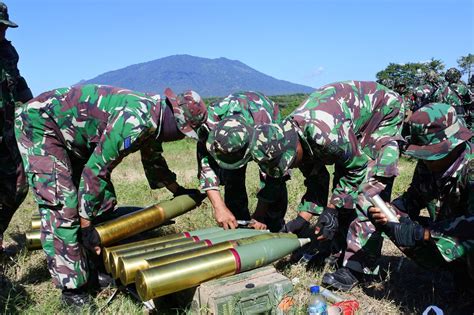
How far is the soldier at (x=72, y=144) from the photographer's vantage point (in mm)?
3680

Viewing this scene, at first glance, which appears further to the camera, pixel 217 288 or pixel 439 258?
pixel 439 258

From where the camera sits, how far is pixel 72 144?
3.90 meters

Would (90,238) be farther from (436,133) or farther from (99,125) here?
(436,133)

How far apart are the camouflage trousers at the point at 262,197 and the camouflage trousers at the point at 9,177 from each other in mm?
2142

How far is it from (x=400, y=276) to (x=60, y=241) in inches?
130

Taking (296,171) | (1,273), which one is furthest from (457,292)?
(296,171)

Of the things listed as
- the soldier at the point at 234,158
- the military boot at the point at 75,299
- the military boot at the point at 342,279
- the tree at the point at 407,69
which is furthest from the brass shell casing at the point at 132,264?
the tree at the point at 407,69

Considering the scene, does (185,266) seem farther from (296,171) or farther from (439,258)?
(296,171)

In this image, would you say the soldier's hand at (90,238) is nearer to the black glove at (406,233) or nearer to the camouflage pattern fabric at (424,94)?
the black glove at (406,233)

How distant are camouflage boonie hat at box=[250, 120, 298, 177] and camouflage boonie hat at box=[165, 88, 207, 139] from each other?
1.67 feet

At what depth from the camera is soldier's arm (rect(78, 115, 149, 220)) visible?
342 cm

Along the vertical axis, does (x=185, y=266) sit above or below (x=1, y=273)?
above

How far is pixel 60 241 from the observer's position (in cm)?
373

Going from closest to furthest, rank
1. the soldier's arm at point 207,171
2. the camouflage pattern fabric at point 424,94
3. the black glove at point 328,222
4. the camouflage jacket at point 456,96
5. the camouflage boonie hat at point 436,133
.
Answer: the camouflage boonie hat at point 436,133, the black glove at point 328,222, the soldier's arm at point 207,171, the camouflage jacket at point 456,96, the camouflage pattern fabric at point 424,94
